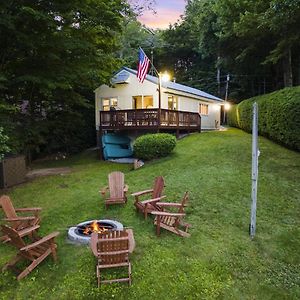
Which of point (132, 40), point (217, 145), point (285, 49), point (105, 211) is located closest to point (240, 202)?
point (105, 211)

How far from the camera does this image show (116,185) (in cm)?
942

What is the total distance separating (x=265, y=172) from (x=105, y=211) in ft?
20.4

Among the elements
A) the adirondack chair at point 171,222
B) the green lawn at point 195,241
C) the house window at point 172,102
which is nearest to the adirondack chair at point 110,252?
the green lawn at point 195,241

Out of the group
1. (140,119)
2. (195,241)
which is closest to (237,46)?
(140,119)

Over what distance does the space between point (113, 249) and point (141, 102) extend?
17.7 m

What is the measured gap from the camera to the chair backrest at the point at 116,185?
931 cm

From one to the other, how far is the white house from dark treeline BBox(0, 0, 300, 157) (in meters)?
1.77

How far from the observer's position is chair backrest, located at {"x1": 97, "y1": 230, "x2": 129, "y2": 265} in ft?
18.3

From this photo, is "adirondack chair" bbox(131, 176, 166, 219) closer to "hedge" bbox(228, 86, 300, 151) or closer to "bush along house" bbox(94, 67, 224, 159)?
"hedge" bbox(228, 86, 300, 151)

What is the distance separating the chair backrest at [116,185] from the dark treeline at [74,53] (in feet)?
17.3

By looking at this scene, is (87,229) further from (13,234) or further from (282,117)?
(282,117)

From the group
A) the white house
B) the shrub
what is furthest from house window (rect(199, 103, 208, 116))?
the shrub

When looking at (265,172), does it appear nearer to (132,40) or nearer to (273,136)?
(273,136)

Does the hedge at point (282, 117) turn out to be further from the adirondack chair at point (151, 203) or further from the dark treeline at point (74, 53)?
the adirondack chair at point (151, 203)
